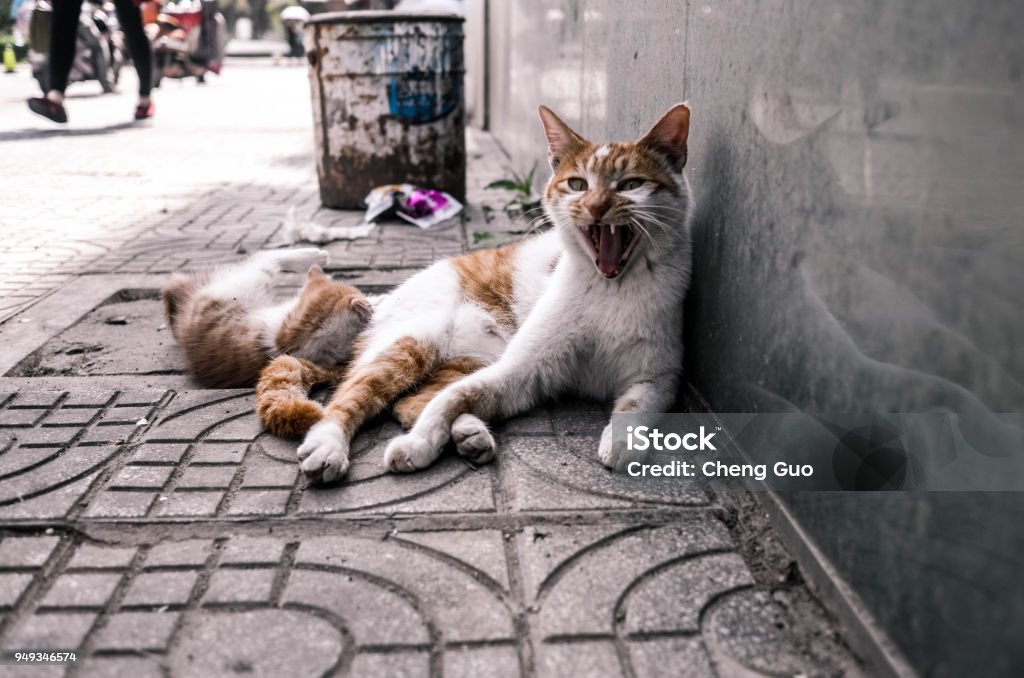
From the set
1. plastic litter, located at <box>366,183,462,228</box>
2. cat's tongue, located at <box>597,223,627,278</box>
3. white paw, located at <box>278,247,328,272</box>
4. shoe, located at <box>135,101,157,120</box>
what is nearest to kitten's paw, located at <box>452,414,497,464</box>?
cat's tongue, located at <box>597,223,627,278</box>

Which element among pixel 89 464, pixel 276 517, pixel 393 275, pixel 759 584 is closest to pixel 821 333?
pixel 759 584

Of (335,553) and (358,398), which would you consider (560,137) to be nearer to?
(358,398)

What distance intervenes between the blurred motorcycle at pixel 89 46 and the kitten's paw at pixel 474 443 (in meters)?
12.6

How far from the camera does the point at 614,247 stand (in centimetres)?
301

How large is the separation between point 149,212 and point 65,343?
3190 millimetres

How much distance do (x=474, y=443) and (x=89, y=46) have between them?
53.1 ft

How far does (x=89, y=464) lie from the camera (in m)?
2.70

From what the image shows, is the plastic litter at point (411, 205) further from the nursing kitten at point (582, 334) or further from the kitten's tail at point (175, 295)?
the nursing kitten at point (582, 334)

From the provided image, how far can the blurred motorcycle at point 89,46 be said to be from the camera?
12359mm

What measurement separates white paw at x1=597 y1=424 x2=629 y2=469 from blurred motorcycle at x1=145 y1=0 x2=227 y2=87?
19.6m

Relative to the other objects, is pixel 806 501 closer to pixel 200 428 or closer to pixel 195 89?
pixel 200 428

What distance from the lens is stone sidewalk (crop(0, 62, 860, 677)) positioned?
1884 millimetres

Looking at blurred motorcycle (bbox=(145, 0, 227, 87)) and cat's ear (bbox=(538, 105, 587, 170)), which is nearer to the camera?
cat's ear (bbox=(538, 105, 587, 170))

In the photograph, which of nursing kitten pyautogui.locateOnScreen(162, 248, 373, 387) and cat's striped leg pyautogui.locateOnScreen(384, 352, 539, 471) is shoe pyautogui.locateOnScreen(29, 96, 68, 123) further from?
cat's striped leg pyautogui.locateOnScreen(384, 352, 539, 471)
